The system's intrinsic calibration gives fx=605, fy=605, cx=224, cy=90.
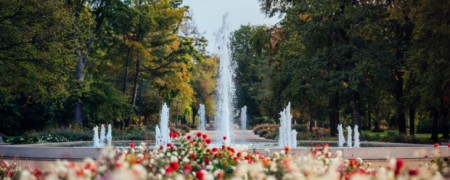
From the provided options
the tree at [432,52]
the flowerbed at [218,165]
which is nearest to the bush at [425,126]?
the tree at [432,52]

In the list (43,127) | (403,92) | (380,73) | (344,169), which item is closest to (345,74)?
(380,73)

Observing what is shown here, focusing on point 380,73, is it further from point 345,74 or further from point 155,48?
point 155,48

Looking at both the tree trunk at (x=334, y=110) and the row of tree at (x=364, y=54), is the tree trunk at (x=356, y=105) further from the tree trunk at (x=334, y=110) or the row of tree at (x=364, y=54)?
the tree trunk at (x=334, y=110)

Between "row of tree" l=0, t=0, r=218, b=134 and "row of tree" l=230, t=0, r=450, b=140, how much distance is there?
8553mm

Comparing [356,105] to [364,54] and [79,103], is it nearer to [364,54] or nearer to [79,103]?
[364,54]

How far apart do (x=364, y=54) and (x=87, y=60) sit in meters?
17.5

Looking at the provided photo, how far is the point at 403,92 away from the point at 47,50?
18.0 meters

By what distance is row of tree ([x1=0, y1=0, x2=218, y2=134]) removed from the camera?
23.7 meters

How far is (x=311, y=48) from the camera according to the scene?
3338 cm

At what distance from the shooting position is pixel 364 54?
29.8 m

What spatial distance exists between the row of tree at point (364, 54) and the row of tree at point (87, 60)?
28.1ft

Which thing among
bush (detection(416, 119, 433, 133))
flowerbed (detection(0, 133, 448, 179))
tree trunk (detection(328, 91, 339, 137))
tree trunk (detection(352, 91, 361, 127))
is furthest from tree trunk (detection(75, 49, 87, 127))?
bush (detection(416, 119, 433, 133))

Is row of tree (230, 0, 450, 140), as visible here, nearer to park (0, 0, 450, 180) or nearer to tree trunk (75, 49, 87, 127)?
park (0, 0, 450, 180)

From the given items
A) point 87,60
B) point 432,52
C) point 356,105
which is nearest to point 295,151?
point 432,52
